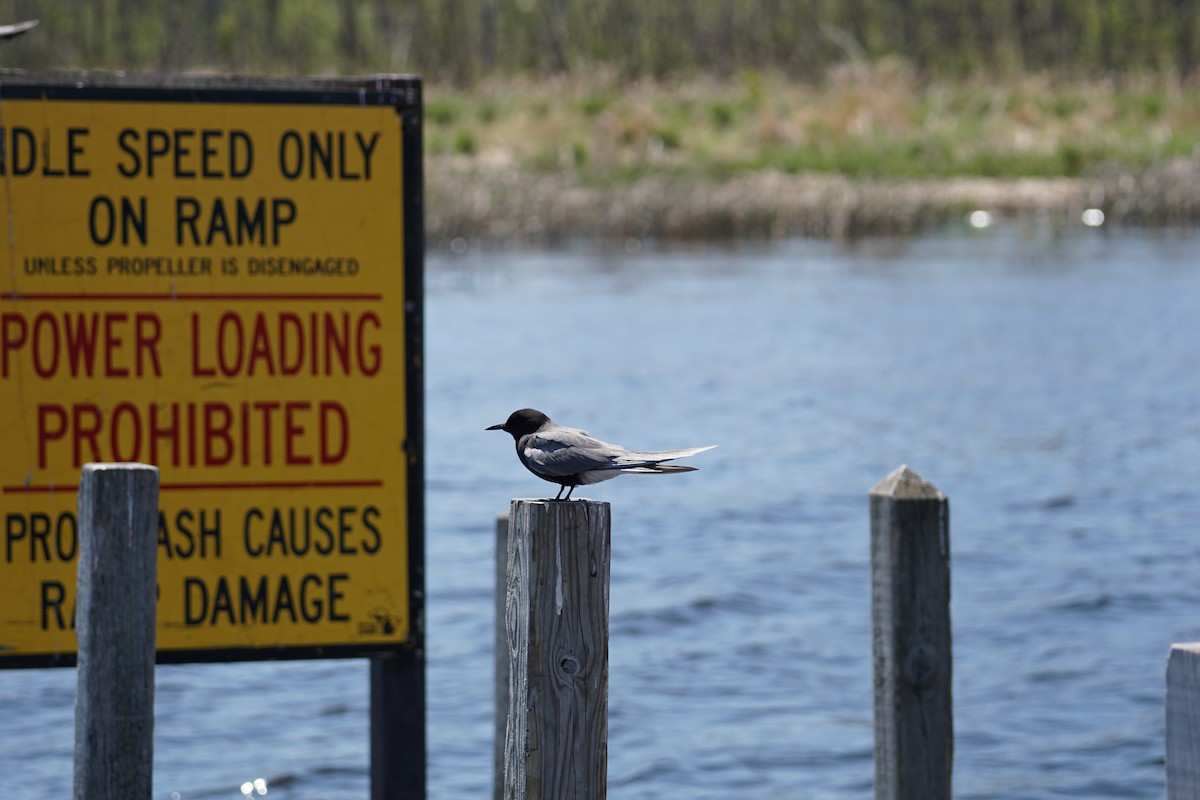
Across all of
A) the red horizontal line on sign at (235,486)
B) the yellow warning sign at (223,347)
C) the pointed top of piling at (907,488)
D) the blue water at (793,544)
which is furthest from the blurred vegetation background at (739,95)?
the pointed top of piling at (907,488)

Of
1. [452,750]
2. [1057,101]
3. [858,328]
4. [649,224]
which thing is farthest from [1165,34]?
[452,750]

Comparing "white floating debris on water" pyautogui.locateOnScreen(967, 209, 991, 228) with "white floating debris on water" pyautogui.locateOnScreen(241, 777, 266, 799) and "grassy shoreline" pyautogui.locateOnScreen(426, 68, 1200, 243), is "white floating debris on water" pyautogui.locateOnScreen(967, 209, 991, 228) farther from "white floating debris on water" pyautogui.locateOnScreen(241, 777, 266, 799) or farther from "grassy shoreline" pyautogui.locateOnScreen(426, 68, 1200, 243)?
"white floating debris on water" pyautogui.locateOnScreen(241, 777, 266, 799)

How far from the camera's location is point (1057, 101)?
177 ft

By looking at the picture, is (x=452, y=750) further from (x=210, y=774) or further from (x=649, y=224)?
(x=649, y=224)

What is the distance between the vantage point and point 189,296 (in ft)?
17.5

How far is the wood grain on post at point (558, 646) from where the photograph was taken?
3740 millimetres

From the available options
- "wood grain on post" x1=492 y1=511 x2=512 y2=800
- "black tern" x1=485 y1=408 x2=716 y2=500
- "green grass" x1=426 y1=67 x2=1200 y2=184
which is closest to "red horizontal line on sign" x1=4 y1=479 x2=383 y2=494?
"wood grain on post" x1=492 y1=511 x2=512 y2=800

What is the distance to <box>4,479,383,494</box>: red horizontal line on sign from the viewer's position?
529 cm

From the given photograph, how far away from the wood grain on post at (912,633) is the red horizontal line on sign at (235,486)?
60.4 inches

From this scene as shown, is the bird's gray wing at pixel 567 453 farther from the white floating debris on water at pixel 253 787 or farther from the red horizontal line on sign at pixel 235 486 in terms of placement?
the white floating debris on water at pixel 253 787

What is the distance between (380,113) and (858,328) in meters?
20.7

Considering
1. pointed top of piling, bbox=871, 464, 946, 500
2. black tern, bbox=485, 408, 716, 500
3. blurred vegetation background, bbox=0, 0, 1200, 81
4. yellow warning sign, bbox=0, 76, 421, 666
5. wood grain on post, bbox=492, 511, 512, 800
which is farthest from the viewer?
blurred vegetation background, bbox=0, 0, 1200, 81

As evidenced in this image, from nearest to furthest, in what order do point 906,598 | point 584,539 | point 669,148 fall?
point 584,539
point 906,598
point 669,148

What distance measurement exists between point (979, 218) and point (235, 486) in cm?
4114
